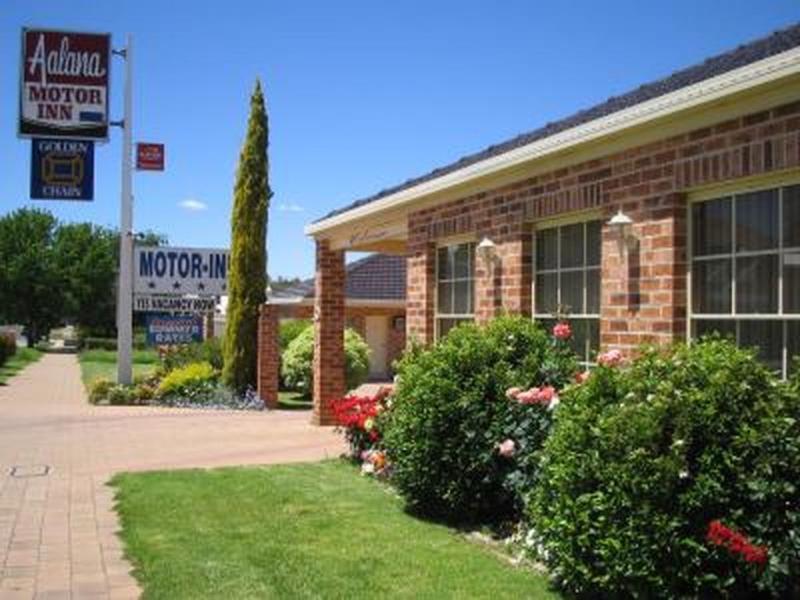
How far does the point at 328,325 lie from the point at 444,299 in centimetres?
490

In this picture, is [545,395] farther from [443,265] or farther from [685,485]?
[443,265]

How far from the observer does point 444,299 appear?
12062mm

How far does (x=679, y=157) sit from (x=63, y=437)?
11.3 metres

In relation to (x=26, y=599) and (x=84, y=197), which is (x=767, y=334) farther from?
(x=84, y=197)

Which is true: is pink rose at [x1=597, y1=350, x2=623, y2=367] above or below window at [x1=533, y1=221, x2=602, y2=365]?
below

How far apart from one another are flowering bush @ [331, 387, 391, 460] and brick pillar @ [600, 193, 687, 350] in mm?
3107

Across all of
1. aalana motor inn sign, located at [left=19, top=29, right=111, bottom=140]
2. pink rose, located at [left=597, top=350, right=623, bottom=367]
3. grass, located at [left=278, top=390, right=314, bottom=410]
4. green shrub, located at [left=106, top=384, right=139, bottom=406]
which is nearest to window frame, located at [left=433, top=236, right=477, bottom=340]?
pink rose, located at [left=597, top=350, right=623, bottom=367]

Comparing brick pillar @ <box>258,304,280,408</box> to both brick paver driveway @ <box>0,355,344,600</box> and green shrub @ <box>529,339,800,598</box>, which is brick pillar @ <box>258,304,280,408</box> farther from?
green shrub @ <box>529,339,800,598</box>

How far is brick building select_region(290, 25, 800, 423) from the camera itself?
22.0 ft

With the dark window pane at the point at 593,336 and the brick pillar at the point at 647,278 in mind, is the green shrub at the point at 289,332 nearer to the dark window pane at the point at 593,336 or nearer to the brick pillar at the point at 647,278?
the dark window pane at the point at 593,336

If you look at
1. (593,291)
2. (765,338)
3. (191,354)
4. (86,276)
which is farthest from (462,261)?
(86,276)


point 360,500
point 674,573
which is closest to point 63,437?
point 360,500

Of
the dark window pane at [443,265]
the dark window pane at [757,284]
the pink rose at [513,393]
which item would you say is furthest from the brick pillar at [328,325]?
the dark window pane at [757,284]

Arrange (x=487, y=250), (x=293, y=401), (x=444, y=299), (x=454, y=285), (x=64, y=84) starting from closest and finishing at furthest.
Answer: (x=487, y=250) < (x=454, y=285) < (x=444, y=299) < (x=64, y=84) < (x=293, y=401)
